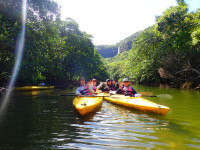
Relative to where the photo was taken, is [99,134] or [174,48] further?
[174,48]

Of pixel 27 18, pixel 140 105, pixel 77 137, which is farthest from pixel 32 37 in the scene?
pixel 77 137

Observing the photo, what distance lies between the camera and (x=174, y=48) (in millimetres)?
22828

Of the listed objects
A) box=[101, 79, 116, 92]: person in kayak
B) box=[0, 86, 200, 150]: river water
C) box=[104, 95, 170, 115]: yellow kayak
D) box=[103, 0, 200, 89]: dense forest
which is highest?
box=[103, 0, 200, 89]: dense forest

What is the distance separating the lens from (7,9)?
10.6 metres

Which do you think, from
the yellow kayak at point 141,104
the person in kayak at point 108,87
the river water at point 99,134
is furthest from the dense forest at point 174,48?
the river water at point 99,134

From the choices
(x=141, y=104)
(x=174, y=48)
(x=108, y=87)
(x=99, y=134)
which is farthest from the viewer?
(x=174, y=48)

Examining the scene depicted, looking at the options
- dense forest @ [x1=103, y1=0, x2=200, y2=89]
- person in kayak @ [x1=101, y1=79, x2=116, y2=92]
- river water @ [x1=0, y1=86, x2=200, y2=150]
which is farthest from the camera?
dense forest @ [x1=103, y1=0, x2=200, y2=89]

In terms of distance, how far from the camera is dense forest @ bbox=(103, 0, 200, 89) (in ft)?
61.6

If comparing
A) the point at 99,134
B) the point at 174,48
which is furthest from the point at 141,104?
the point at 174,48

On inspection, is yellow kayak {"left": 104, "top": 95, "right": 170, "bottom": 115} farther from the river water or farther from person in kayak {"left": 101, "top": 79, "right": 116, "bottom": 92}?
person in kayak {"left": 101, "top": 79, "right": 116, "bottom": 92}

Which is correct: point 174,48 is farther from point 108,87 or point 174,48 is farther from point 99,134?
point 99,134

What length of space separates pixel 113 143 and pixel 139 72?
88.8 ft

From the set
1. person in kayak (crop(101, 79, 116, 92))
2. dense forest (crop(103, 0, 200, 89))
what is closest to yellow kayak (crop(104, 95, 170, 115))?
person in kayak (crop(101, 79, 116, 92))

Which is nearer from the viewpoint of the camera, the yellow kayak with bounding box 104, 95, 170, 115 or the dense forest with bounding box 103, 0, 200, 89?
the yellow kayak with bounding box 104, 95, 170, 115
